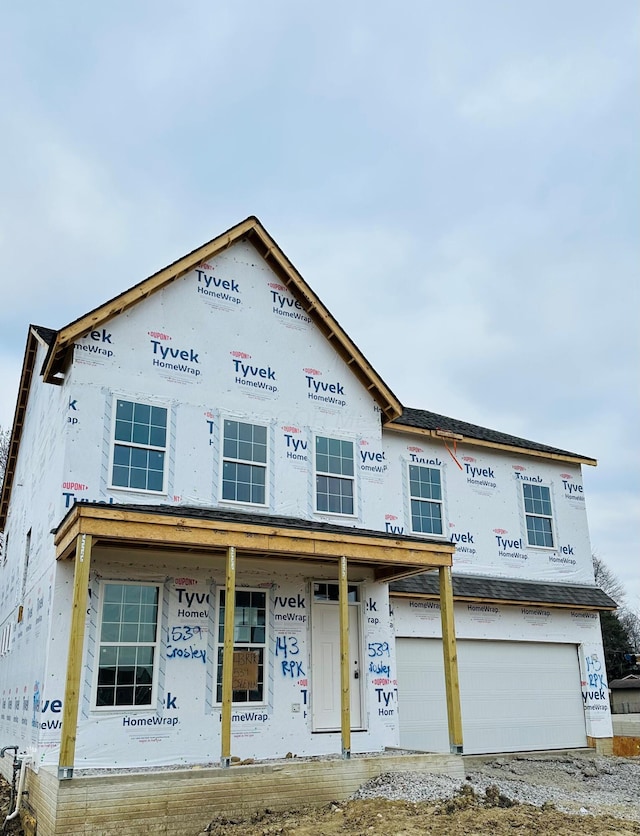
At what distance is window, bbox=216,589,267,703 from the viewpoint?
1284cm

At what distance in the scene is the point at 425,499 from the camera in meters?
17.8

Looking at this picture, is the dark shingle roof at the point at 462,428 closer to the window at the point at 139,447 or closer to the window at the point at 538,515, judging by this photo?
the window at the point at 538,515

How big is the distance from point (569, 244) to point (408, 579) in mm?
10273

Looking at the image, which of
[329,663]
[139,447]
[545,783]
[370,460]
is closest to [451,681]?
[329,663]

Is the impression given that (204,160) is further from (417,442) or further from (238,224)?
(417,442)

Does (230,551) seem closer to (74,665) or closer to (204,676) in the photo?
(204,676)

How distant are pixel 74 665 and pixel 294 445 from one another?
615 cm

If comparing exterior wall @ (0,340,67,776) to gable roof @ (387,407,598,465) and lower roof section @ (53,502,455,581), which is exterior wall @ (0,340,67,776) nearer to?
lower roof section @ (53,502,455,581)

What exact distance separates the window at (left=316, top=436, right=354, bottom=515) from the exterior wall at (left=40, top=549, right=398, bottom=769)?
1.29 metres

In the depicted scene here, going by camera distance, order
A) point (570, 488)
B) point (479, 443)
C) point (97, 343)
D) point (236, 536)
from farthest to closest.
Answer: point (570, 488) < point (479, 443) < point (97, 343) < point (236, 536)

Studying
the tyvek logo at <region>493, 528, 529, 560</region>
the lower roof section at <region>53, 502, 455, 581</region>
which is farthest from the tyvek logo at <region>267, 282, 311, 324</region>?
the tyvek logo at <region>493, 528, 529, 560</region>

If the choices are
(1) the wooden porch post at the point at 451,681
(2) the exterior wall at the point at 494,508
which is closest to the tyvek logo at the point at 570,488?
(2) the exterior wall at the point at 494,508

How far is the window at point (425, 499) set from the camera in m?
17.5

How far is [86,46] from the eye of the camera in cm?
1292
